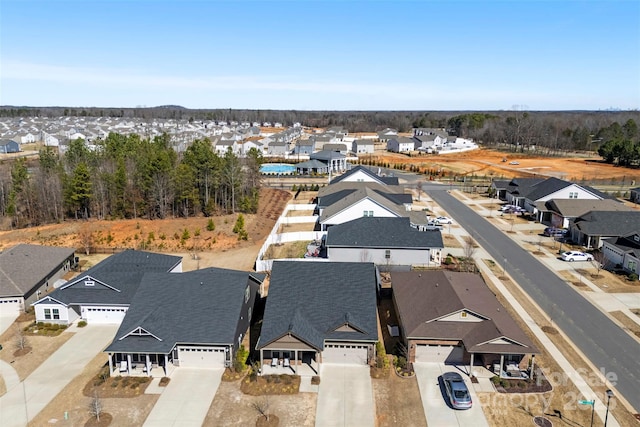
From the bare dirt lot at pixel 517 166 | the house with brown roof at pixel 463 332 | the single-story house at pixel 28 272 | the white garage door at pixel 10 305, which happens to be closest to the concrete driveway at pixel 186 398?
the house with brown roof at pixel 463 332

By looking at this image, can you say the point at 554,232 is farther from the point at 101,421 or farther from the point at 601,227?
the point at 101,421

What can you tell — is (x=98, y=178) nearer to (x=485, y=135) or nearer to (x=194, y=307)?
(x=194, y=307)

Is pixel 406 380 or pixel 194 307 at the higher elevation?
pixel 194 307

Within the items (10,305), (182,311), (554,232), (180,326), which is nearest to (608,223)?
(554,232)

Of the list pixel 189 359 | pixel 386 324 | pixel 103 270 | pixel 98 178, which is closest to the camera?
pixel 189 359

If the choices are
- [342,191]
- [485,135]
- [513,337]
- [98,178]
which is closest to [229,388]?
[513,337]

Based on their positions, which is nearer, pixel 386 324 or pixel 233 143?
pixel 386 324
